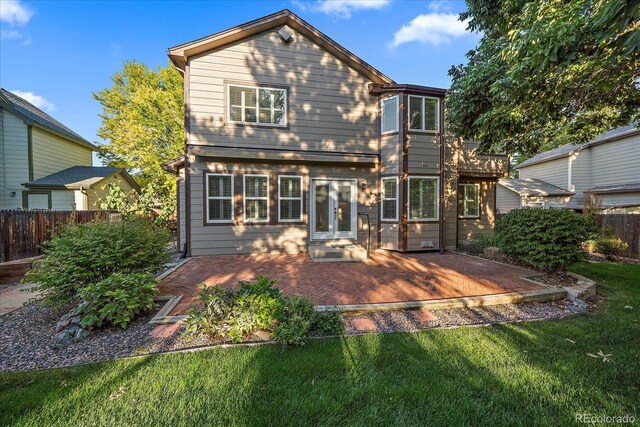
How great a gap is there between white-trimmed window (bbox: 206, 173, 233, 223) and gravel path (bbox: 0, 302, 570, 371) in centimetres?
443

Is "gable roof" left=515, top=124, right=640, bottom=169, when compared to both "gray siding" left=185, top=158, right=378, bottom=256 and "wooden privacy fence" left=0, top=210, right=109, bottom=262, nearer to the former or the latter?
"gray siding" left=185, top=158, right=378, bottom=256

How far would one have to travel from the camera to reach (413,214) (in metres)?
9.17

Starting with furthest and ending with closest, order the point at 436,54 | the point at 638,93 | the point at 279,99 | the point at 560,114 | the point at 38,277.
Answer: the point at 436,54
the point at 279,99
the point at 560,114
the point at 638,93
the point at 38,277

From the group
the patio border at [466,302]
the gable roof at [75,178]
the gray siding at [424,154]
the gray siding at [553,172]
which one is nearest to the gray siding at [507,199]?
the gray siding at [553,172]

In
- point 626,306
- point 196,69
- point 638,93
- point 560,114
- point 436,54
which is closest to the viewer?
point 626,306

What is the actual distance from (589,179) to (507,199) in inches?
184

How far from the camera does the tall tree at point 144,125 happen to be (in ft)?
71.7

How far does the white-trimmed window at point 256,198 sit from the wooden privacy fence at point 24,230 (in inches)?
159

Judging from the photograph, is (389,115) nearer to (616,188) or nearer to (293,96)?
(293,96)

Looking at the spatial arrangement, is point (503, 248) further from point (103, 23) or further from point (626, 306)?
point (103, 23)

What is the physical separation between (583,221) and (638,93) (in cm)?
293

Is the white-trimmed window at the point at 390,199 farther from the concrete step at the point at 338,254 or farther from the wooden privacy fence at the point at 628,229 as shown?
the wooden privacy fence at the point at 628,229

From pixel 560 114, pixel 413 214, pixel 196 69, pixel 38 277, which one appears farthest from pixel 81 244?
pixel 560 114

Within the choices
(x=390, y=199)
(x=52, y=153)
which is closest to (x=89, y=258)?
(x=390, y=199)
